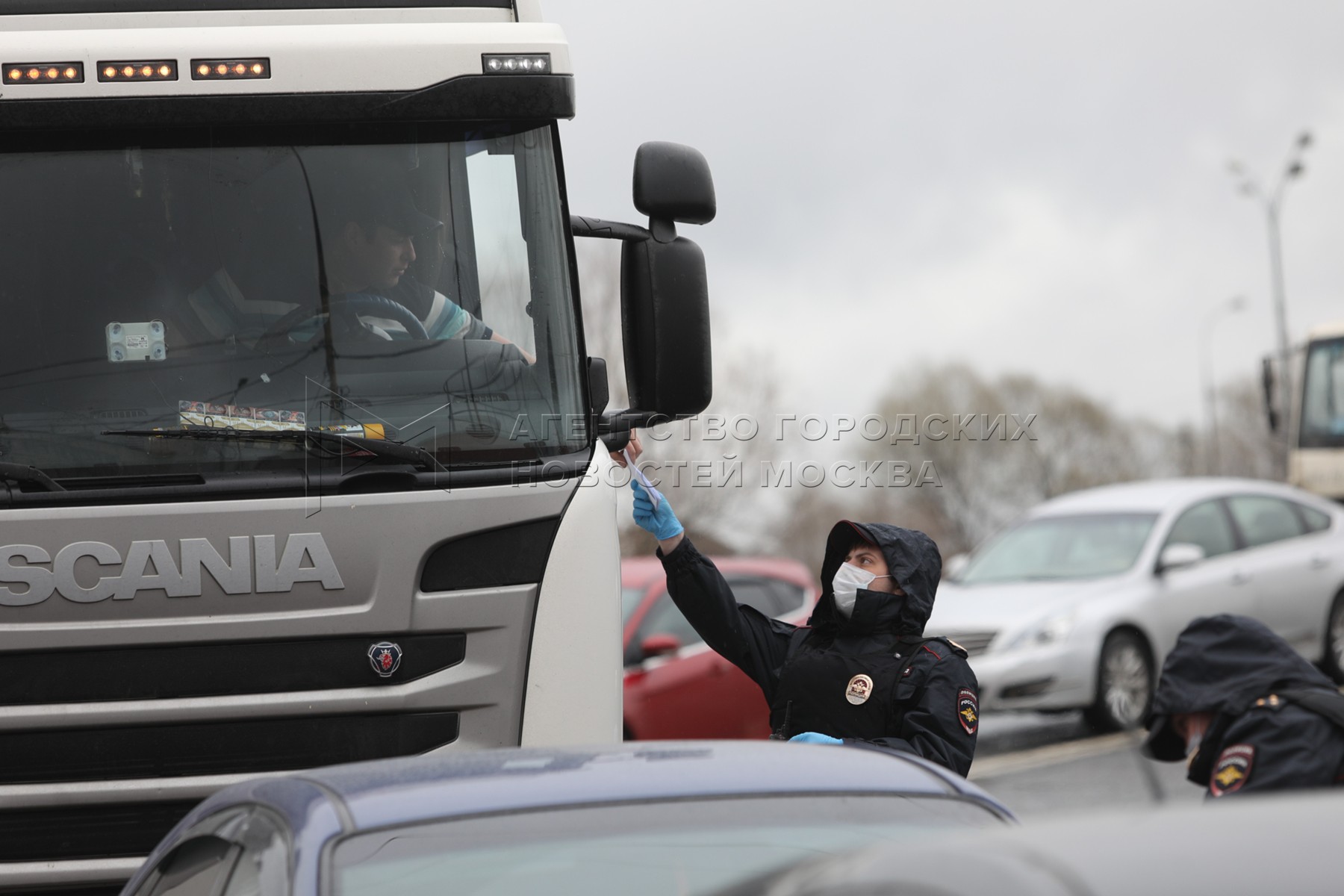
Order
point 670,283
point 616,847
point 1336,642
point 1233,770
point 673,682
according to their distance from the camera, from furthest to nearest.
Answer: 1. point 1336,642
2. point 673,682
3. point 670,283
4. point 1233,770
5. point 616,847

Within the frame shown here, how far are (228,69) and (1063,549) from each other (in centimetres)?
968

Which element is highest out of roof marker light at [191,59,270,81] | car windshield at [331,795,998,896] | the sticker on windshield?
roof marker light at [191,59,270,81]

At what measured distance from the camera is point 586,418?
4.25 metres

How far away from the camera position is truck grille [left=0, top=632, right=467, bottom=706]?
3.75 m

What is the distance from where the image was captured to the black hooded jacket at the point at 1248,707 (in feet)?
11.1

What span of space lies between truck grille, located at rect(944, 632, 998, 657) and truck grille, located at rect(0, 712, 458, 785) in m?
7.84

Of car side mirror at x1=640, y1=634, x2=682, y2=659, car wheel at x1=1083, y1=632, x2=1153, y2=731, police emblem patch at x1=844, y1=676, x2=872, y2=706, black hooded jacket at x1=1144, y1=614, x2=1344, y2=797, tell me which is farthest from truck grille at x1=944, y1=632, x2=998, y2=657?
police emblem patch at x1=844, y1=676, x2=872, y2=706

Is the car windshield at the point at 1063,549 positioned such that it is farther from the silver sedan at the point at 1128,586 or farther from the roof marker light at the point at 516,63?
the roof marker light at the point at 516,63

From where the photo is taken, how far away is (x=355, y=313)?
163 inches

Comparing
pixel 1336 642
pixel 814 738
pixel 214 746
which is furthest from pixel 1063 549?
pixel 214 746

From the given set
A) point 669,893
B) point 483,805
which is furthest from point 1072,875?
point 483,805

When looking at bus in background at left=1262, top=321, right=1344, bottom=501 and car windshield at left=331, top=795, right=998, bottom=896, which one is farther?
bus in background at left=1262, top=321, right=1344, bottom=501

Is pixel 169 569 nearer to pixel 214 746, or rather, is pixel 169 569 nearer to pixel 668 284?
pixel 214 746

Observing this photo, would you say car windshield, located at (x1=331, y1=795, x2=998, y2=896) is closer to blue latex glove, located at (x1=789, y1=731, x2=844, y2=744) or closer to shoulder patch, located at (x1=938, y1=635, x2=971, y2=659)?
blue latex glove, located at (x1=789, y1=731, x2=844, y2=744)
